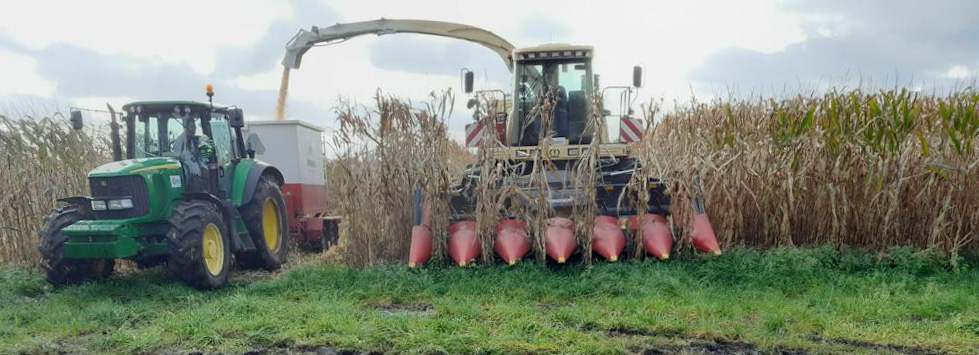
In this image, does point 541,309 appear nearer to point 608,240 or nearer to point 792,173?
point 608,240

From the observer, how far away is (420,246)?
6.87 m

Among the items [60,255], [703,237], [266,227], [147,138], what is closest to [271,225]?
[266,227]

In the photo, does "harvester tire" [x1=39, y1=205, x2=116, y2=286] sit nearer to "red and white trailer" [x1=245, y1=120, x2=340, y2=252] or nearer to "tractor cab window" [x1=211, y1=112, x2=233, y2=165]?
"tractor cab window" [x1=211, y1=112, x2=233, y2=165]

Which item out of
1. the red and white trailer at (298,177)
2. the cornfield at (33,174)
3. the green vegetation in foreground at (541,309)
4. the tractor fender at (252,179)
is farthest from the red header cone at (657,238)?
the cornfield at (33,174)

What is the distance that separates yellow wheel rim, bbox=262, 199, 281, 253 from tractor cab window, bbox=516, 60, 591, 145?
10.0 feet

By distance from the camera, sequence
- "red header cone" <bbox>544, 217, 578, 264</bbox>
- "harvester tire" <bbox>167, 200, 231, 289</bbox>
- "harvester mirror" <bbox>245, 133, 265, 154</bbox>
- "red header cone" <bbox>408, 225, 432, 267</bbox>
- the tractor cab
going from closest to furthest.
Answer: "harvester tire" <bbox>167, 200, 231, 289</bbox>, "red header cone" <bbox>544, 217, 578, 264</bbox>, "red header cone" <bbox>408, 225, 432, 267</bbox>, the tractor cab, "harvester mirror" <bbox>245, 133, 265, 154</bbox>

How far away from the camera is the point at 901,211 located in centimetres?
723

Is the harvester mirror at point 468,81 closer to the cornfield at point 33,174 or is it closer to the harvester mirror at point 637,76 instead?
the harvester mirror at point 637,76

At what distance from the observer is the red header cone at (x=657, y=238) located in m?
6.59

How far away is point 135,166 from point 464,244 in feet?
10.3

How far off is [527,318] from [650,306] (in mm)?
984

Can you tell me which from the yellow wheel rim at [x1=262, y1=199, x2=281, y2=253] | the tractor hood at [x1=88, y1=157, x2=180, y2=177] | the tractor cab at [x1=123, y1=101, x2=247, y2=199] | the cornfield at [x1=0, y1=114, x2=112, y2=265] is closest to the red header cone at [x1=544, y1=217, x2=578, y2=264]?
the tractor cab at [x1=123, y1=101, x2=247, y2=199]

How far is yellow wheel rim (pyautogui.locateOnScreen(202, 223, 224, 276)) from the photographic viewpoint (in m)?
6.89

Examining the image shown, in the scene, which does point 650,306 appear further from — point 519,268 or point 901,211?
point 901,211
